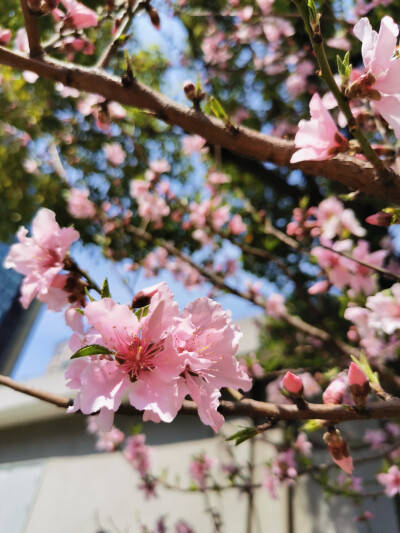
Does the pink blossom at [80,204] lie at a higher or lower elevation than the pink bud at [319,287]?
higher

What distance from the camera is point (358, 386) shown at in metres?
0.81

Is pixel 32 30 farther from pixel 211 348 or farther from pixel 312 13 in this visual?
pixel 211 348

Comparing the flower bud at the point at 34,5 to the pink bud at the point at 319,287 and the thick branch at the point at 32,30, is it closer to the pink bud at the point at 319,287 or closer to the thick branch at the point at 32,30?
the thick branch at the point at 32,30

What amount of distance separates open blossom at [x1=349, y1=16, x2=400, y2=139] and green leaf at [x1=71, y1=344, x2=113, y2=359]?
26.6 inches

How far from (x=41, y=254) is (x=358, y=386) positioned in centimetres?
85

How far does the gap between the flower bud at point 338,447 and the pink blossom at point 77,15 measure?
145 cm

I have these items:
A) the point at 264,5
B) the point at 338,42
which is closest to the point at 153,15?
the point at 338,42

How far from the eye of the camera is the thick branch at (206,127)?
886 millimetres

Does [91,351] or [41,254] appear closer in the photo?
[91,351]

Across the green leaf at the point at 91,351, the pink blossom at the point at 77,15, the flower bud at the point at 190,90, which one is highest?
the pink blossom at the point at 77,15

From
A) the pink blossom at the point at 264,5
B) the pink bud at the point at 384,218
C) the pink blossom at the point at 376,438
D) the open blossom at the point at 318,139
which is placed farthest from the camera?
the pink blossom at the point at 264,5

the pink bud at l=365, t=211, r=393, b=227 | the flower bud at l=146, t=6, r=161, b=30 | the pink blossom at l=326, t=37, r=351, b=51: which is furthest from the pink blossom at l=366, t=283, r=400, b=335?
the pink blossom at l=326, t=37, r=351, b=51

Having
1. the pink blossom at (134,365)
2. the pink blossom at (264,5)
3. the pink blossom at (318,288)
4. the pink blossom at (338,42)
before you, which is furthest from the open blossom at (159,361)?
the pink blossom at (264,5)

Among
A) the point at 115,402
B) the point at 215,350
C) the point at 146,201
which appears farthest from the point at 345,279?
the point at 146,201
